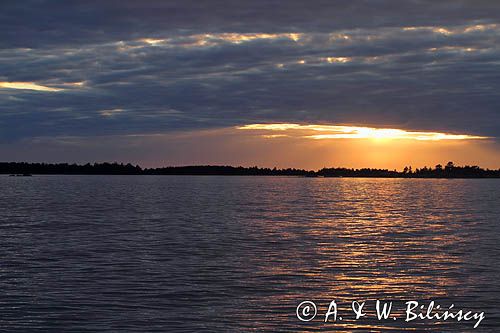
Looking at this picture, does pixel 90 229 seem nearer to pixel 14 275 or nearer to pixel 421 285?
pixel 14 275

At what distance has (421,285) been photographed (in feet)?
91.3

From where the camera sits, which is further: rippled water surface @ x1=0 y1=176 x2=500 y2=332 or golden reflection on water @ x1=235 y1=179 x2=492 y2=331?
golden reflection on water @ x1=235 y1=179 x2=492 y2=331

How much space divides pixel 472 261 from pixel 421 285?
26.8ft

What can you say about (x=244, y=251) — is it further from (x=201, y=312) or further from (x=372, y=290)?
(x=201, y=312)

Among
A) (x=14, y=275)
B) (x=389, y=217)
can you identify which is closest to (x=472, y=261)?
(x=14, y=275)

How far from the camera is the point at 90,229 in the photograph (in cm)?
5222

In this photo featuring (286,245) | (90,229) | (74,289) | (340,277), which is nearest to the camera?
(74,289)

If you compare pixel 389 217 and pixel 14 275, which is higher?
pixel 389 217

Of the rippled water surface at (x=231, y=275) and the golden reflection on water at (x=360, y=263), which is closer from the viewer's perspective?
the rippled water surface at (x=231, y=275)

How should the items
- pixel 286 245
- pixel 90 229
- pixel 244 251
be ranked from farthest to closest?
pixel 90 229
pixel 286 245
pixel 244 251

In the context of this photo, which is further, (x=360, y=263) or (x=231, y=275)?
(x=360, y=263)

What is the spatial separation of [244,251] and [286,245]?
412 cm

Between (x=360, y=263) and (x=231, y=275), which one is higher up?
(x=360, y=263)

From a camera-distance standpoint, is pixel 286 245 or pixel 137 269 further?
pixel 286 245
